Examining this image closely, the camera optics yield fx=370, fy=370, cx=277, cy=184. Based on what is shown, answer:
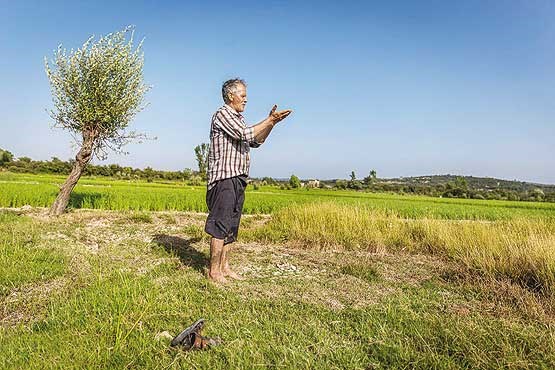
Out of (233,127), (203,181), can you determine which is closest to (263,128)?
(233,127)

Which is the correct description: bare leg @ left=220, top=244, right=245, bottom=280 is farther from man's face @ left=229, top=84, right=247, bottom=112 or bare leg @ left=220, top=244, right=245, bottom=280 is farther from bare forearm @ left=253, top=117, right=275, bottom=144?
man's face @ left=229, top=84, right=247, bottom=112

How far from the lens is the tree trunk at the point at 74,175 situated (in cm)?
1002

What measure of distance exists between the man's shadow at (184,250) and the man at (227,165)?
0.71m

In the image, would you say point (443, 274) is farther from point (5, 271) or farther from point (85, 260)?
point (5, 271)

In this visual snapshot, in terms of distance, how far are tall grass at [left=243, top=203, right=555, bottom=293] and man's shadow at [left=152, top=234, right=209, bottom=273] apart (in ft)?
4.54

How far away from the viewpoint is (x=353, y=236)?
750 centimetres

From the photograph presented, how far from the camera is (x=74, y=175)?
10.1 metres

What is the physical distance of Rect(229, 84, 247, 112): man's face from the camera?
4.57m

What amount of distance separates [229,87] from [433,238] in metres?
4.99

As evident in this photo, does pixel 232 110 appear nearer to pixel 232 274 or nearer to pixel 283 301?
pixel 232 274

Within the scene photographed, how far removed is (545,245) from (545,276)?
790mm

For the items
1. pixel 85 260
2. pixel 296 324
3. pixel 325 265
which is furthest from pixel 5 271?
pixel 325 265

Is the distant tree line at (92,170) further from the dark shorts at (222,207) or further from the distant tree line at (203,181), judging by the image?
the dark shorts at (222,207)

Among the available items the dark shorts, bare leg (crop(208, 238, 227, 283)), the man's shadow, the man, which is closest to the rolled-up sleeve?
the man
